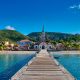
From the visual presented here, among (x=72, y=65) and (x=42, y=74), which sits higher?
(x=42, y=74)

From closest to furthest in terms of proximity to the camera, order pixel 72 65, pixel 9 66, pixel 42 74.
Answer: pixel 42 74 → pixel 9 66 → pixel 72 65

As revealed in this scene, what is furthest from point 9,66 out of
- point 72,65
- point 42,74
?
point 42,74

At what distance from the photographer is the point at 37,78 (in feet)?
60.4

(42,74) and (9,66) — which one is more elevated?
(42,74)

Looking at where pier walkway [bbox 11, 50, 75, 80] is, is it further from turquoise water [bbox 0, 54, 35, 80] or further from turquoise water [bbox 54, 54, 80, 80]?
turquoise water [bbox 54, 54, 80, 80]

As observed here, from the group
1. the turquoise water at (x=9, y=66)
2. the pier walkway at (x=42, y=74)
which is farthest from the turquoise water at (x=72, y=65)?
the turquoise water at (x=9, y=66)

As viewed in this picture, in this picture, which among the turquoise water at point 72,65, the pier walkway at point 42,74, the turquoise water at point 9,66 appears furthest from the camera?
the turquoise water at point 72,65

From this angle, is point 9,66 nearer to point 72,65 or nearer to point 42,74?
point 72,65

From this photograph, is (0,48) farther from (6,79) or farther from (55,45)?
(6,79)

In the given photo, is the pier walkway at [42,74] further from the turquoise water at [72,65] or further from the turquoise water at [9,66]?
the turquoise water at [72,65]

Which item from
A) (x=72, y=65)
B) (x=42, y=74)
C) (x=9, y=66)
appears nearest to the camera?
(x=42, y=74)

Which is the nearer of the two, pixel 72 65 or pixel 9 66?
pixel 9 66

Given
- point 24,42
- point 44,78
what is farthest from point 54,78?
point 24,42

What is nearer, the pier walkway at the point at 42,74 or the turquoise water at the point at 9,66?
the pier walkway at the point at 42,74
